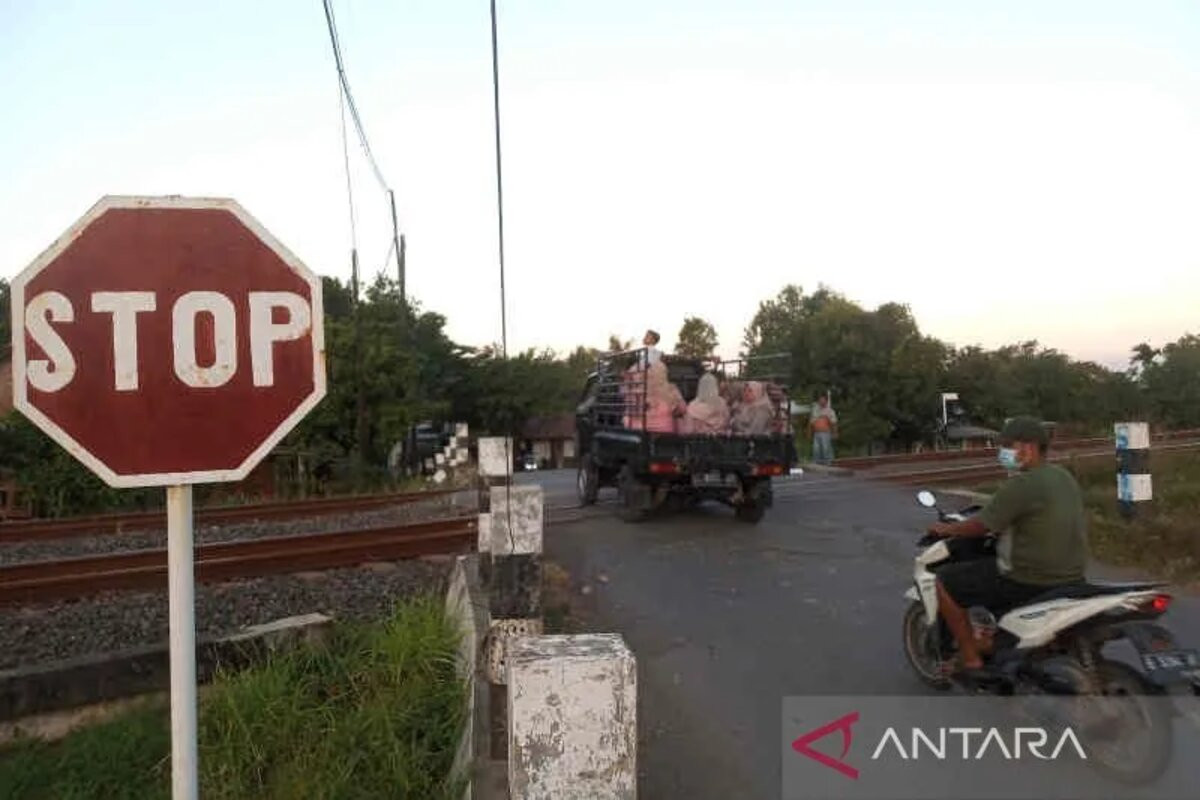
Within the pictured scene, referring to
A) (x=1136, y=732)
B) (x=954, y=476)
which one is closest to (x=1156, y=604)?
(x=1136, y=732)

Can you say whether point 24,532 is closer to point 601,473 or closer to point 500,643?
point 601,473

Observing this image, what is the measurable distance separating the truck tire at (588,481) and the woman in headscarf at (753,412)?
8.13ft

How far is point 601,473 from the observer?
1274cm

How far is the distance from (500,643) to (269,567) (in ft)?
14.1

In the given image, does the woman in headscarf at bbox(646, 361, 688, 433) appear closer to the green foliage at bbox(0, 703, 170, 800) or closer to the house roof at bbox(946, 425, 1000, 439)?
the green foliage at bbox(0, 703, 170, 800)

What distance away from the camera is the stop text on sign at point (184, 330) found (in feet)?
7.34

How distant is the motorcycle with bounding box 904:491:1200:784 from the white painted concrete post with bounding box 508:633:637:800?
2.64 m

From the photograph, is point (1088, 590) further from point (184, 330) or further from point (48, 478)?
point (48, 478)

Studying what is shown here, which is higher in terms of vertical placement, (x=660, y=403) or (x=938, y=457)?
(x=660, y=403)

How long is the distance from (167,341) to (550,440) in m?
53.4

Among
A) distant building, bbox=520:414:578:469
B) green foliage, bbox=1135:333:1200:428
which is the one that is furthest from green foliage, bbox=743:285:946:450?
distant building, bbox=520:414:578:469

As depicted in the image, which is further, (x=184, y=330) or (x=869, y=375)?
(x=869, y=375)

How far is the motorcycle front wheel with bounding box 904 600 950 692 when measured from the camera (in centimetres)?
508

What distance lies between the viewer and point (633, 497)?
432 inches
